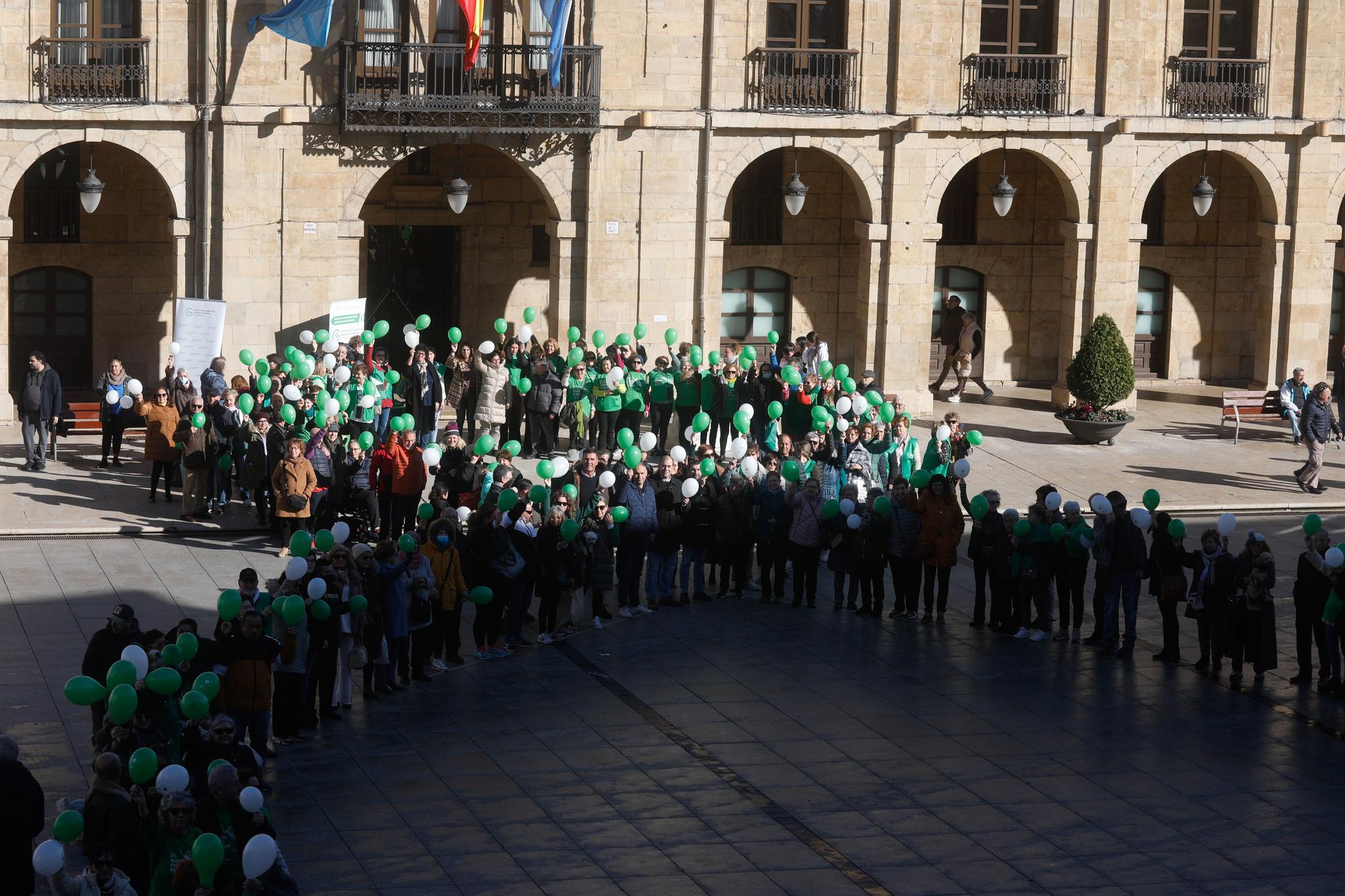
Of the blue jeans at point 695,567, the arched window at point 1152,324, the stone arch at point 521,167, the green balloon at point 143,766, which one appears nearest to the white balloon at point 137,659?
the green balloon at point 143,766

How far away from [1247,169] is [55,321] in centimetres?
1922

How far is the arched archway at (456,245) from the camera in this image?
32.8 metres

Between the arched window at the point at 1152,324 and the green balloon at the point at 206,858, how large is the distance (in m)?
27.9

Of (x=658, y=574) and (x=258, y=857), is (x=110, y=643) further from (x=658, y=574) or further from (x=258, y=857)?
(x=658, y=574)

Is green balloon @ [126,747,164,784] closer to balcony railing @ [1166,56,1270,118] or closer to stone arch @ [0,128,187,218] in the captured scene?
stone arch @ [0,128,187,218]

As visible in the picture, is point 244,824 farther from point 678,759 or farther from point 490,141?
point 490,141

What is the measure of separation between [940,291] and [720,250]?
6000 millimetres

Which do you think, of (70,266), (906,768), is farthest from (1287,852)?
(70,266)

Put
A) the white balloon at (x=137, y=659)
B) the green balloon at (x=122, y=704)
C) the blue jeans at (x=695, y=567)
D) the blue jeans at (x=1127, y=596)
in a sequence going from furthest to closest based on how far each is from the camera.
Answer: the blue jeans at (x=695, y=567) < the blue jeans at (x=1127, y=596) < the white balloon at (x=137, y=659) < the green balloon at (x=122, y=704)

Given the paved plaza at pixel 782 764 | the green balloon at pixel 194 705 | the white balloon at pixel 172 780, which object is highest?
the green balloon at pixel 194 705

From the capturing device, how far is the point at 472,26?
28438mm

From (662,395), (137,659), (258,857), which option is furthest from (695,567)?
(258,857)

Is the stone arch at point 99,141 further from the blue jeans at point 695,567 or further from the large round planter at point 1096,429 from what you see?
the large round planter at point 1096,429

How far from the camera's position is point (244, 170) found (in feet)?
96.9
